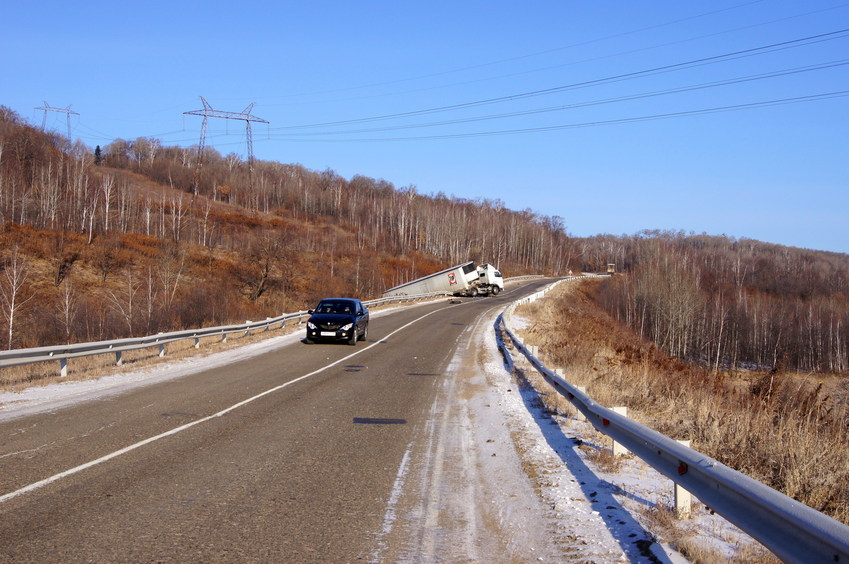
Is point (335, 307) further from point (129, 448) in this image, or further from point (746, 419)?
point (746, 419)

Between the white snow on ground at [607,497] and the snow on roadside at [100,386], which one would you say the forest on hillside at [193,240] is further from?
the white snow on ground at [607,497]

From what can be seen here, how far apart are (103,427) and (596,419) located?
671cm

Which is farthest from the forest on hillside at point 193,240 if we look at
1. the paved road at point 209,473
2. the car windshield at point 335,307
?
the paved road at point 209,473

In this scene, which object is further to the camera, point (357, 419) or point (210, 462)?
point (357, 419)

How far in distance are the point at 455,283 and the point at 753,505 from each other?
60097 millimetres

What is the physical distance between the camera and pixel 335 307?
81.6ft

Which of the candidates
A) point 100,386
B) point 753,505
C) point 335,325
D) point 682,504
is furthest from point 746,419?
point 335,325

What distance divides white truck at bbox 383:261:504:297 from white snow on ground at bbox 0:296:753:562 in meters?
50.4

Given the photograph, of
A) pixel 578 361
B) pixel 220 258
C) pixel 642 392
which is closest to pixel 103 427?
pixel 642 392

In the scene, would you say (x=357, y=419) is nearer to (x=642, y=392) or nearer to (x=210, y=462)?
(x=210, y=462)

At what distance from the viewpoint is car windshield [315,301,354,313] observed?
80.7ft

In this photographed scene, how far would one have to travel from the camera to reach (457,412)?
1097 centimetres

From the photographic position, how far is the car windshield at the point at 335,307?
24594mm

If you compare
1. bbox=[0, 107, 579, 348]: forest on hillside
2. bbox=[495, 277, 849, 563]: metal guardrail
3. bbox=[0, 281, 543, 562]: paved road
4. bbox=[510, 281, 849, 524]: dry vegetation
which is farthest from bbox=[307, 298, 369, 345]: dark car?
bbox=[495, 277, 849, 563]: metal guardrail
